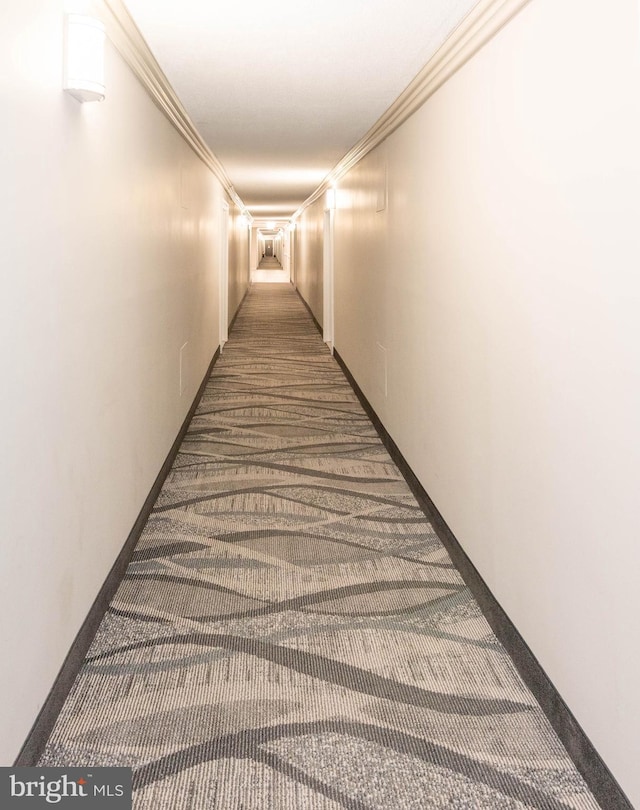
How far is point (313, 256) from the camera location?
13.7 meters

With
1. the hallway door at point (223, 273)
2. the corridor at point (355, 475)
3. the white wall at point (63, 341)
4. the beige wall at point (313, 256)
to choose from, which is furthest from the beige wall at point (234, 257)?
the white wall at point (63, 341)

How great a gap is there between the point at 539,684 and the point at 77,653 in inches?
59.2

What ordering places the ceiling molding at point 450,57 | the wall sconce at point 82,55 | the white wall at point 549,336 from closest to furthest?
the white wall at point 549,336
the wall sconce at point 82,55
the ceiling molding at point 450,57

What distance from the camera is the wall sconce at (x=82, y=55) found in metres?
2.27

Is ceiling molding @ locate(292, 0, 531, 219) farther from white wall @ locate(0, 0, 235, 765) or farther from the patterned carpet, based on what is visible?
the patterned carpet

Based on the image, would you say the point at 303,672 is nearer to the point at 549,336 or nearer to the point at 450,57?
the point at 549,336

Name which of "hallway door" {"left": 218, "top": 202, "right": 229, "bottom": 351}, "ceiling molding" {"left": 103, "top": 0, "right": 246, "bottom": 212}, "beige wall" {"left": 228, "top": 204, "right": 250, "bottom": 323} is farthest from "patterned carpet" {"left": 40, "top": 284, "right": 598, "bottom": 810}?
"beige wall" {"left": 228, "top": 204, "right": 250, "bottom": 323}

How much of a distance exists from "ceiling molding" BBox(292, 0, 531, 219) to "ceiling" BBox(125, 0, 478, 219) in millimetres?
48

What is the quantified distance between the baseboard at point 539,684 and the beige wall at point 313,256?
27.7 feet

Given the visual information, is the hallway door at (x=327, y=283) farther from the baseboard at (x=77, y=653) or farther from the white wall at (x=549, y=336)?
the baseboard at (x=77, y=653)

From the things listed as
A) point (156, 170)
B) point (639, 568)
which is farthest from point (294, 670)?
point (156, 170)

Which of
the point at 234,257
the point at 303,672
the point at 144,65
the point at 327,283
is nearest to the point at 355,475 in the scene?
the point at 303,672

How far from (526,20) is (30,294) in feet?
5.74

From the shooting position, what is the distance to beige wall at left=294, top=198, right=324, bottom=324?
12.0 meters
